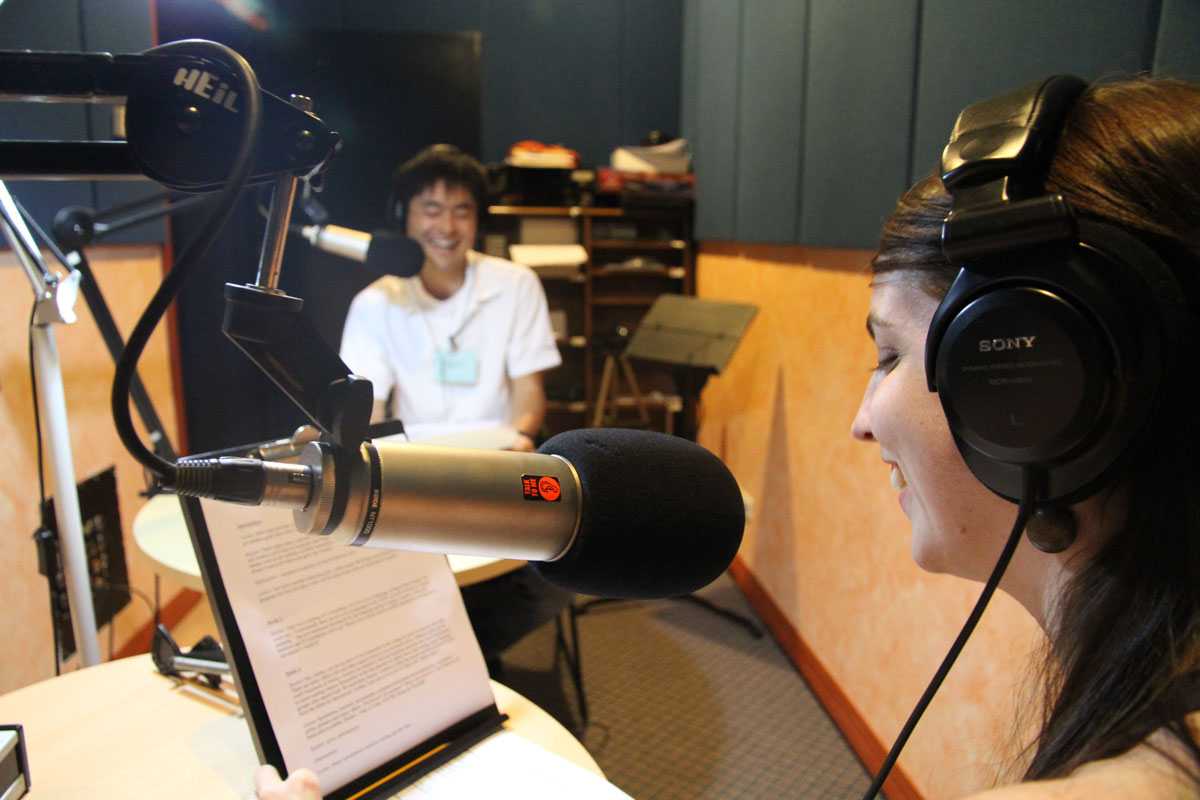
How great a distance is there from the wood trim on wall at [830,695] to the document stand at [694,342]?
0.34 feet

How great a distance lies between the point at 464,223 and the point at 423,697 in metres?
1.83

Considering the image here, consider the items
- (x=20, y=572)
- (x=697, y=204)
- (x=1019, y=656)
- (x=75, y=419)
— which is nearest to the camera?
(x=1019, y=656)

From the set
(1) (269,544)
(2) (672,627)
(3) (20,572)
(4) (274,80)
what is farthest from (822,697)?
(4) (274,80)

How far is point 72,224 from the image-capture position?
1.29 meters

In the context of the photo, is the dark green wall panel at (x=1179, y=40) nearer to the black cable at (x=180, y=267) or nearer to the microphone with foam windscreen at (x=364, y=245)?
the black cable at (x=180, y=267)

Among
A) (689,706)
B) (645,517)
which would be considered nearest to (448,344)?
(689,706)

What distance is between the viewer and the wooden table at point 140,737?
2.60ft

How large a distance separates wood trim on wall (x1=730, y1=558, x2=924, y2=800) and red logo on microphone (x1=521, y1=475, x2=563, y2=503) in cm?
113

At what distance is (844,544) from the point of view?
2209mm

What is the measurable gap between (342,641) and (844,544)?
5.68 ft

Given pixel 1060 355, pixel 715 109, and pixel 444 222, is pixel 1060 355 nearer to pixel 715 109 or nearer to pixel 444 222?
pixel 444 222

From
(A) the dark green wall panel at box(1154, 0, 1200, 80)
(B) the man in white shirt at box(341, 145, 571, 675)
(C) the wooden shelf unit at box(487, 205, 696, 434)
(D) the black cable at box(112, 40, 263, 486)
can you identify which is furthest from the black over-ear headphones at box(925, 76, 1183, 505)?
(C) the wooden shelf unit at box(487, 205, 696, 434)

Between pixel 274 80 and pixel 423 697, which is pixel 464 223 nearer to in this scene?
pixel 274 80

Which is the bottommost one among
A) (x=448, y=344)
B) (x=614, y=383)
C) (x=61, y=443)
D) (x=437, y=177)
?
(x=614, y=383)
